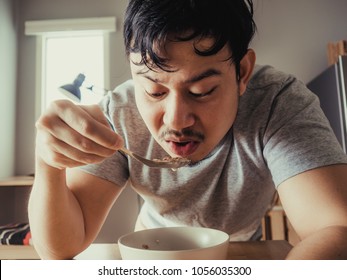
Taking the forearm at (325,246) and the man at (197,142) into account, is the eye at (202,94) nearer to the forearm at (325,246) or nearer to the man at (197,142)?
the man at (197,142)

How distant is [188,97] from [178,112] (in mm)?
32

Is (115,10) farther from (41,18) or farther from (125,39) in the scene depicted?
(125,39)

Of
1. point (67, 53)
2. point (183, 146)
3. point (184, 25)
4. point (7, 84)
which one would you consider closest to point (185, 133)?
point (183, 146)

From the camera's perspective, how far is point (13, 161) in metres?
2.40

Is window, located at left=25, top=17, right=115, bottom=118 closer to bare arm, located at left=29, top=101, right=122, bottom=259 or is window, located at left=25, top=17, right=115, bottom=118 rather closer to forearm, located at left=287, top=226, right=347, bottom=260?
bare arm, located at left=29, top=101, right=122, bottom=259

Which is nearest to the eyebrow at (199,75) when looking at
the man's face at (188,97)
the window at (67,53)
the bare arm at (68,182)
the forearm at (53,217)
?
the man's face at (188,97)

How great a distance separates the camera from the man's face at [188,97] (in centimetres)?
48

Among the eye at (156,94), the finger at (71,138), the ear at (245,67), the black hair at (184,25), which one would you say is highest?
the black hair at (184,25)

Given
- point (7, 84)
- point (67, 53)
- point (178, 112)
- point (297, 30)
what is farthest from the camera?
point (67, 53)

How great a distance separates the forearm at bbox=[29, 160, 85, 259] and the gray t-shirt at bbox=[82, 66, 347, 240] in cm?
12

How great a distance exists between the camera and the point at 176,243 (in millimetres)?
453

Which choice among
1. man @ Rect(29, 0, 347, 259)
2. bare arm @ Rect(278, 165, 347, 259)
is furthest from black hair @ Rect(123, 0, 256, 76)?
bare arm @ Rect(278, 165, 347, 259)

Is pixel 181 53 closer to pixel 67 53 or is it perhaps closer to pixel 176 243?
pixel 176 243

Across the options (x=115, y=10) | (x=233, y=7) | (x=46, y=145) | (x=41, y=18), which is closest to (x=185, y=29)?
(x=233, y=7)
